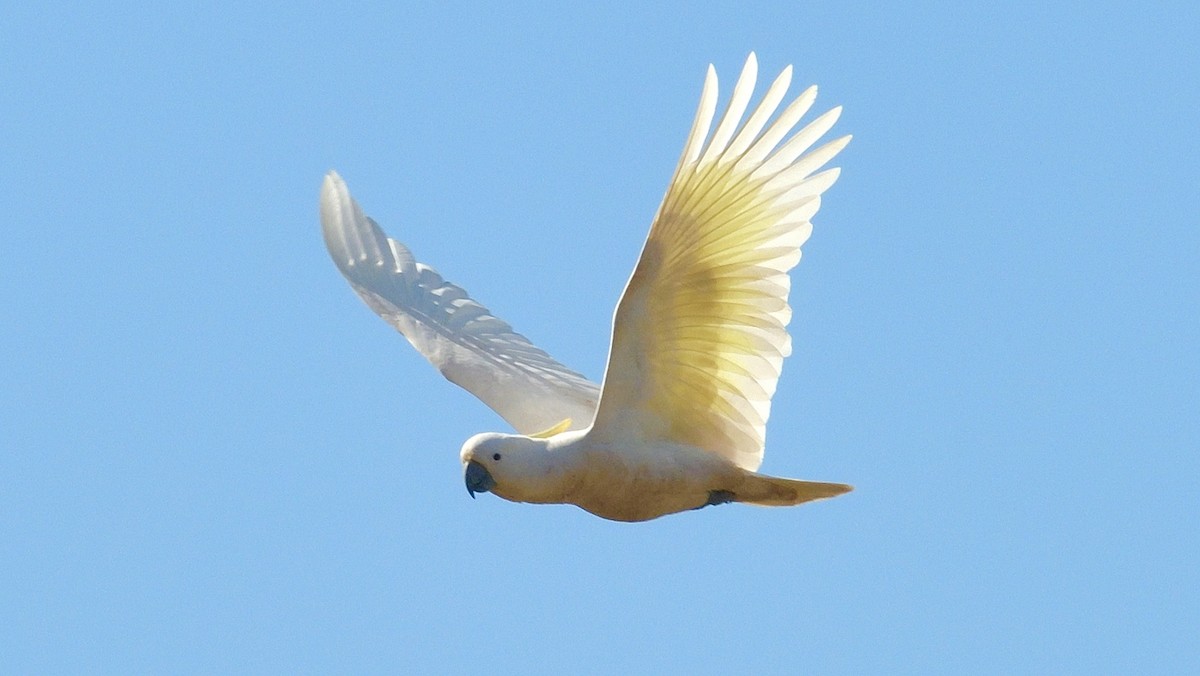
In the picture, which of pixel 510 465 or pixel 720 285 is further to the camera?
pixel 510 465

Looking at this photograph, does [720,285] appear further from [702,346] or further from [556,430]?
[556,430]

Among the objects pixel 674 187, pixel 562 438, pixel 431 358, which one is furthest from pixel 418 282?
pixel 674 187

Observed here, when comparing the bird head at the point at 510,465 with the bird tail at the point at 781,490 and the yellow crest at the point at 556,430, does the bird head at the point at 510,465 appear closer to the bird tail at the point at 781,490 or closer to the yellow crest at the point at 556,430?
the yellow crest at the point at 556,430

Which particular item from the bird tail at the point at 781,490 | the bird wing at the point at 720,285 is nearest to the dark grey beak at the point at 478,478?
the bird wing at the point at 720,285

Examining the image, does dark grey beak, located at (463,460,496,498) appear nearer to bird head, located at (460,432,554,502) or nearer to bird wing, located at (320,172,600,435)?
bird head, located at (460,432,554,502)

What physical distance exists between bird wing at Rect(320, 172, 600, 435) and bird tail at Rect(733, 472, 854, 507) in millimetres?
1121

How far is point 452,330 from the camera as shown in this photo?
7902 millimetres

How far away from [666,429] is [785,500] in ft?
1.82

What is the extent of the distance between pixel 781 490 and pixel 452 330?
2.31 m

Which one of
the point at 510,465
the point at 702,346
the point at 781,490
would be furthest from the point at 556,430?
the point at 781,490

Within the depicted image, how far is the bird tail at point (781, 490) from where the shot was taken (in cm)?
611

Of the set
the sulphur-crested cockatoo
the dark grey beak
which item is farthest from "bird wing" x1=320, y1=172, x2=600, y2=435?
the dark grey beak

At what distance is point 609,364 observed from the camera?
19.2 feet

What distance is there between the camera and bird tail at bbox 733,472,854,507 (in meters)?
6.11
